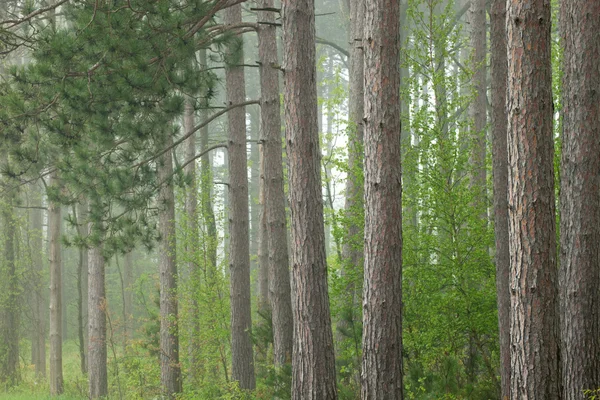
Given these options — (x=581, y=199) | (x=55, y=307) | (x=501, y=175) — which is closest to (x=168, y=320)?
(x=55, y=307)

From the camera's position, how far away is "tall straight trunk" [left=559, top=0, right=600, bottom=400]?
292 inches

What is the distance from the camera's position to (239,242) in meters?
11.8

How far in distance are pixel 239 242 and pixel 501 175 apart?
4778 millimetres

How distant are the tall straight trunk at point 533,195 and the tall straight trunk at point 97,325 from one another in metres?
10.6

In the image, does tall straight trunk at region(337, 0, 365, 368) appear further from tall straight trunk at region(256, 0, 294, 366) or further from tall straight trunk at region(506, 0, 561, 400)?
tall straight trunk at region(506, 0, 561, 400)

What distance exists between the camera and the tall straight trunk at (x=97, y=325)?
49.9 feet

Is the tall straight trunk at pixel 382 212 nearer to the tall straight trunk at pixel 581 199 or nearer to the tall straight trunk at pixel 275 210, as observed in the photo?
the tall straight trunk at pixel 581 199

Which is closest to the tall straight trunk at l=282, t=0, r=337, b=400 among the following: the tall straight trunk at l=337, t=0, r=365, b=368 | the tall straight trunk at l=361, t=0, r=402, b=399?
the tall straight trunk at l=361, t=0, r=402, b=399

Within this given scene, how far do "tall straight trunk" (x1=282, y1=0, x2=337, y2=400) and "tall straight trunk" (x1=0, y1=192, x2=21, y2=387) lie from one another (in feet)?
43.0

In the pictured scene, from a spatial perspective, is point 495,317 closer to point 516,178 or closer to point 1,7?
point 516,178

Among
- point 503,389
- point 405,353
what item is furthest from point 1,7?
point 503,389

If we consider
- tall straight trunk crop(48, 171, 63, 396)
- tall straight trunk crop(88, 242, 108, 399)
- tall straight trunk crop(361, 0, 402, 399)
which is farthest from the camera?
tall straight trunk crop(48, 171, 63, 396)

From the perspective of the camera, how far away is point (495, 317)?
9695 mm

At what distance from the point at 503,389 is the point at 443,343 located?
134cm
